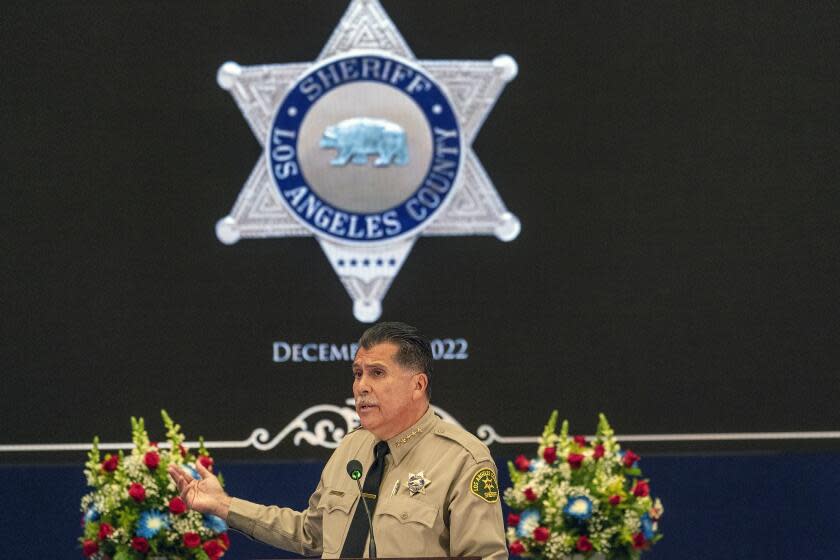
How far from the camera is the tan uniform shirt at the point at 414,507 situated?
9.20ft

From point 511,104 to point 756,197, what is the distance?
3.68 ft

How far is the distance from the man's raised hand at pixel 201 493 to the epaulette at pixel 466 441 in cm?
55

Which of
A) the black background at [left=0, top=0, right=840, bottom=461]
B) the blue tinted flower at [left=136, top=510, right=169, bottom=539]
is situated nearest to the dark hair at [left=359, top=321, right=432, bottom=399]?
the blue tinted flower at [left=136, top=510, right=169, bottom=539]

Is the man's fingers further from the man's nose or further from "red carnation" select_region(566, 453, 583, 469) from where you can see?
"red carnation" select_region(566, 453, 583, 469)

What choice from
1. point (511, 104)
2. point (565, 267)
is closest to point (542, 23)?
point (511, 104)

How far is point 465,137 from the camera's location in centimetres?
543

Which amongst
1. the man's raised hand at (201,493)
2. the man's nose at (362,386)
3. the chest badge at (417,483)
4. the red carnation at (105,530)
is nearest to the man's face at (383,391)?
the man's nose at (362,386)

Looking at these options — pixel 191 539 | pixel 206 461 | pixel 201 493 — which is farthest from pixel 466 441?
pixel 206 461

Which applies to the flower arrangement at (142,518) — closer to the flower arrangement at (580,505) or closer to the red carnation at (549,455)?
the flower arrangement at (580,505)

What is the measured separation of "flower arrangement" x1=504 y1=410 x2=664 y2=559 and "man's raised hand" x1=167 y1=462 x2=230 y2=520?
1907mm

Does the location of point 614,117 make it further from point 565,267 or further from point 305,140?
point 305,140

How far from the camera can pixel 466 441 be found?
293cm

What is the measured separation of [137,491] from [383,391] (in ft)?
6.56

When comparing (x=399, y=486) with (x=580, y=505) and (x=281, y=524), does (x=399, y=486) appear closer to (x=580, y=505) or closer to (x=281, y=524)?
(x=281, y=524)
